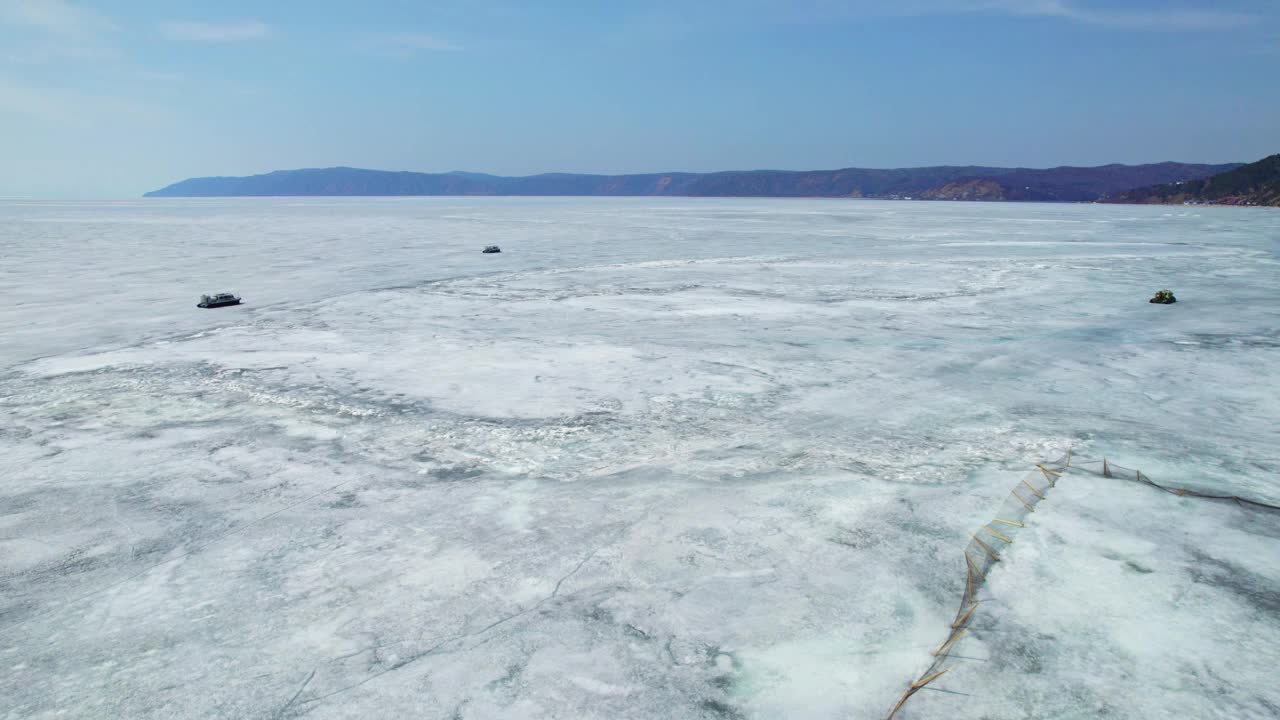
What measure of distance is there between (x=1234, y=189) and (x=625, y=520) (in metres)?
102

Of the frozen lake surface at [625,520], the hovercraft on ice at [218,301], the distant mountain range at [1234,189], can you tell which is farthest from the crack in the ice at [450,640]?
the distant mountain range at [1234,189]

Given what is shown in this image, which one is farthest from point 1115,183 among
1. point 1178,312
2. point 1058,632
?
point 1058,632

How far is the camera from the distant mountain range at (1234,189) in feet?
245

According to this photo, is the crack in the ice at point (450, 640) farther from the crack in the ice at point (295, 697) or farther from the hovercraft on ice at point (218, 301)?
the hovercraft on ice at point (218, 301)

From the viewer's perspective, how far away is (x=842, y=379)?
6.01 meters

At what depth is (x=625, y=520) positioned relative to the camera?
3.51m

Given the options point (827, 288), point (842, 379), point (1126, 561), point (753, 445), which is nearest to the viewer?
point (1126, 561)

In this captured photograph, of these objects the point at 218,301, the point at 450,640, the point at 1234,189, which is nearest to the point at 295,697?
the point at 450,640

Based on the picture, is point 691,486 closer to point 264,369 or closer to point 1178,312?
point 264,369

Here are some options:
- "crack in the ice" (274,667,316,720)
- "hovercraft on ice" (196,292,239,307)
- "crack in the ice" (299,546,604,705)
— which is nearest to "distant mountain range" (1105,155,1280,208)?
"hovercraft on ice" (196,292,239,307)

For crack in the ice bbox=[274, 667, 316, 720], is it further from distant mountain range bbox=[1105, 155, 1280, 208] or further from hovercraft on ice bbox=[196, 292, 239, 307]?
distant mountain range bbox=[1105, 155, 1280, 208]

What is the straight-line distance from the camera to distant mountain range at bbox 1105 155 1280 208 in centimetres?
7462

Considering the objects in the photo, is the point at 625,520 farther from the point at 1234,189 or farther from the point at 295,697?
the point at 1234,189

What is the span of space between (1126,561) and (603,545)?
2197 millimetres
